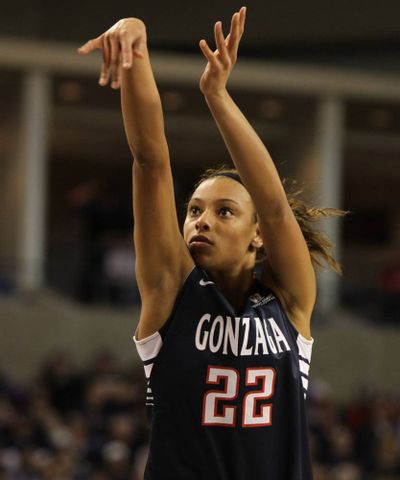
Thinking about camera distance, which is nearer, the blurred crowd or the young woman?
the young woman

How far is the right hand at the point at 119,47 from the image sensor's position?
3316 millimetres

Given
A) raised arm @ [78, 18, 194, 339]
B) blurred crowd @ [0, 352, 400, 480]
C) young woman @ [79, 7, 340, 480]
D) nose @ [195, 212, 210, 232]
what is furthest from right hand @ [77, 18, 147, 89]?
blurred crowd @ [0, 352, 400, 480]

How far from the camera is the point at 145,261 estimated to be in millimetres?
3668

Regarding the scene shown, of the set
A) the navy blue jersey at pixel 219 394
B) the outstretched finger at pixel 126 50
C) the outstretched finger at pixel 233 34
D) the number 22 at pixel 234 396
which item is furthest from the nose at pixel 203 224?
the outstretched finger at pixel 126 50

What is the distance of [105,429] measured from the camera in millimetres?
11641

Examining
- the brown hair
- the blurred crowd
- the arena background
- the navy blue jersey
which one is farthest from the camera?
the arena background

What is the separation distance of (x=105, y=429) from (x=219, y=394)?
8.08 m

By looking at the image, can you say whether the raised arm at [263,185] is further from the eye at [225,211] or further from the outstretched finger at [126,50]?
the outstretched finger at [126,50]

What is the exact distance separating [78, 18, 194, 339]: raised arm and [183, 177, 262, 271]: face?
0.08m

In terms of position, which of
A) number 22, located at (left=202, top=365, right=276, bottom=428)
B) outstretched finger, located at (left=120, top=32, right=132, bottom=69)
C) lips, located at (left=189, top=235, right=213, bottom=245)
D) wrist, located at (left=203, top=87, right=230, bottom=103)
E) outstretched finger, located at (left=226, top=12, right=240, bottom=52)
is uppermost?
outstretched finger, located at (left=226, top=12, right=240, bottom=52)

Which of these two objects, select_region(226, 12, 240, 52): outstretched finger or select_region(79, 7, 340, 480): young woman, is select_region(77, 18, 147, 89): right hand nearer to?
select_region(79, 7, 340, 480): young woman

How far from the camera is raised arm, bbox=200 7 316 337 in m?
3.66

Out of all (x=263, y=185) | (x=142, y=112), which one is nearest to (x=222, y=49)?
(x=142, y=112)

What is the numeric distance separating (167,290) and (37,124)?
13441 millimetres
